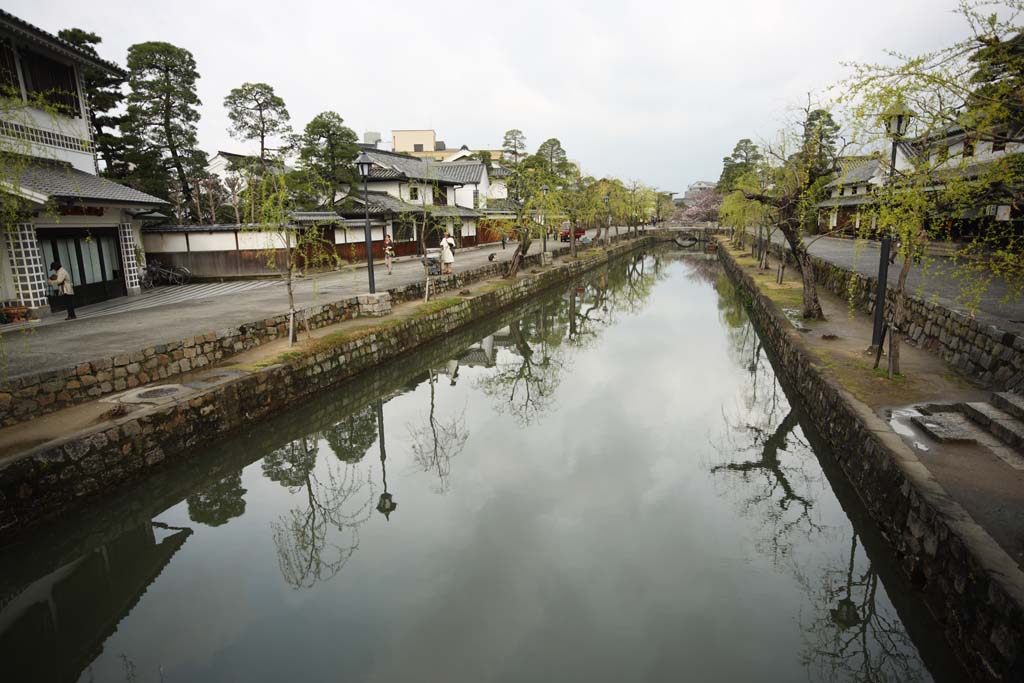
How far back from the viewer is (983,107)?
6312 mm

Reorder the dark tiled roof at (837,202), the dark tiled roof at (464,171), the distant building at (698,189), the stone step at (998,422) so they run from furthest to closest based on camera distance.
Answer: the distant building at (698,189) → the dark tiled roof at (464,171) → the dark tiled roof at (837,202) → the stone step at (998,422)

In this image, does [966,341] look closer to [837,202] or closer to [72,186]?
[837,202]

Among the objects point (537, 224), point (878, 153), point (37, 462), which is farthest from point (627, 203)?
point (37, 462)

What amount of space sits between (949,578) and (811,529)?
2.63 metres

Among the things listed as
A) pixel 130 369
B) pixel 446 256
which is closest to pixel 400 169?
pixel 446 256

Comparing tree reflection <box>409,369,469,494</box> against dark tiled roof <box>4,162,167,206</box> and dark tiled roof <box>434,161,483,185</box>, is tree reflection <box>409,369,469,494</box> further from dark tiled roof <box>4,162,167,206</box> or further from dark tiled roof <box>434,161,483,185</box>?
dark tiled roof <box>434,161,483,185</box>

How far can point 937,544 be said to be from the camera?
17.5 ft

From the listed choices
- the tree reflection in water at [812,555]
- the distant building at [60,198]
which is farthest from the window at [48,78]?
the tree reflection in water at [812,555]

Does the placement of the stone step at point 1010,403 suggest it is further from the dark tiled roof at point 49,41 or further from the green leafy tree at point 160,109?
the green leafy tree at point 160,109

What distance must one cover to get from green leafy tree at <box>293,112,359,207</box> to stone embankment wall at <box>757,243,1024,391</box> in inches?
1118

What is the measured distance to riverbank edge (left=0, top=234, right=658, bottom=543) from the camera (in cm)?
703

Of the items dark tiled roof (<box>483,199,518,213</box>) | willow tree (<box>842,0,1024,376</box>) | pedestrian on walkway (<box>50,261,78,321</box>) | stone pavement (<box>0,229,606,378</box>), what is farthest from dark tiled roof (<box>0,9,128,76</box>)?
dark tiled roof (<box>483,199,518,213</box>)

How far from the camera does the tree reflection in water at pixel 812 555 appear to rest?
5473mm

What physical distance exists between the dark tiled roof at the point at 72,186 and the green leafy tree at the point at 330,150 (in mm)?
13501
